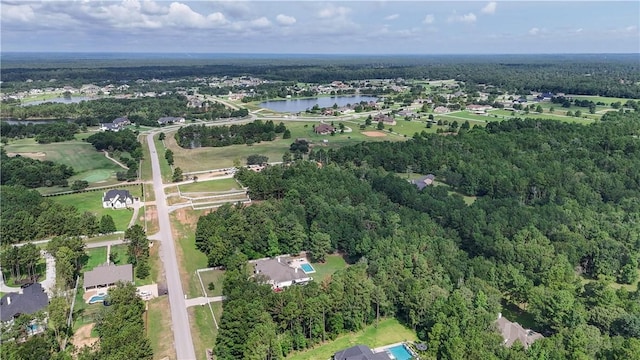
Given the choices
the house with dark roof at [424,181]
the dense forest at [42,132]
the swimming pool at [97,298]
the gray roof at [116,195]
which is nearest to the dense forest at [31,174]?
the gray roof at [116,195]

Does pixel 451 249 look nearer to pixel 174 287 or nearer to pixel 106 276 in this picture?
pixel 174 287

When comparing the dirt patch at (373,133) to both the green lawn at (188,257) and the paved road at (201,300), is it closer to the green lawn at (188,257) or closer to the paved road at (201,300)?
the green lawn at (188,257)

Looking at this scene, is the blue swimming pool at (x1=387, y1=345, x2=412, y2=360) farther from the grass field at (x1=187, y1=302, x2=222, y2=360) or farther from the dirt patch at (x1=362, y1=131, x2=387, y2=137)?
the dirt patch at (x1=362, y1=131, x2=387, y2=137)

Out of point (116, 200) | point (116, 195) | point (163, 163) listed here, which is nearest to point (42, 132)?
point (163, 163)

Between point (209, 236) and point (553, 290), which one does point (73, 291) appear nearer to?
point (209, 236)

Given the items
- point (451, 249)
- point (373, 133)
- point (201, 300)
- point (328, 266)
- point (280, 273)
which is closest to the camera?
point (201, 300)

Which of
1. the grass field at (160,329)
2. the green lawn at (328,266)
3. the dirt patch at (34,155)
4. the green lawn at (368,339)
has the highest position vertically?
the dirt patch at (34,155)
